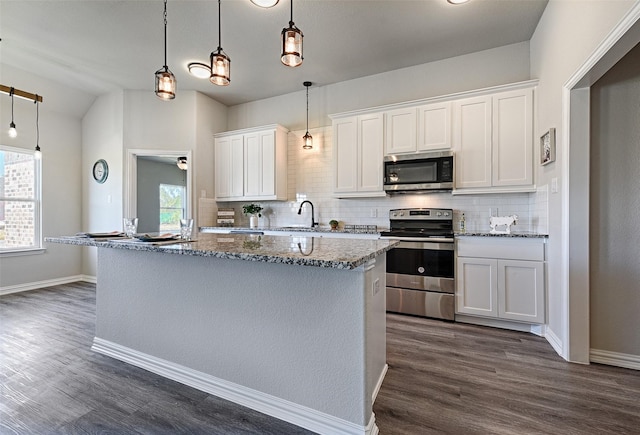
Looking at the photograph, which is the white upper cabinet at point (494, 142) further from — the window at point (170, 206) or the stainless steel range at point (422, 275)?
the window at point (170, 206)

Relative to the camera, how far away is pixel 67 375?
6.65 ft

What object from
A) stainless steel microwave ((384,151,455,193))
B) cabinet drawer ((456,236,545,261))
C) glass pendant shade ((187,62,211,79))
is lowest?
cabinet drawer ((456,236,545,261))

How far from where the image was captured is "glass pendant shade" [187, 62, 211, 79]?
11.7 feet

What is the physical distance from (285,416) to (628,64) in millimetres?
3276

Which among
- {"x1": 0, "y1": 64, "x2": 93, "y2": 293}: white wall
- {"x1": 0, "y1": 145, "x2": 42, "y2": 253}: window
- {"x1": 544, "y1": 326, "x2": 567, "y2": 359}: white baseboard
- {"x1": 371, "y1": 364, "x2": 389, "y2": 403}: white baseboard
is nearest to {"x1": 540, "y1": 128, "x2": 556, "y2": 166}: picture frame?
{"x1": 544, "y1": 326, "x2": 567, "y2": 359}: white baseboard

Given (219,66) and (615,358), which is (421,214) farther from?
(219,66)

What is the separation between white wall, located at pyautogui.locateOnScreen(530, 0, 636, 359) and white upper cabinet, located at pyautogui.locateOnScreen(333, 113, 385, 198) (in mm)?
1587

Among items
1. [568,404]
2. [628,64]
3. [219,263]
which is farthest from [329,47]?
[568,404]

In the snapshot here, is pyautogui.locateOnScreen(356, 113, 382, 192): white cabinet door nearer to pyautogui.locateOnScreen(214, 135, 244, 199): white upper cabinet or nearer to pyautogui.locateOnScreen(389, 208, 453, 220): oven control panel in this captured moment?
pyautogui.locateOnScreen(389, 208, 453, 220): oven control panel

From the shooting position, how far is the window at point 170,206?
24.0ft

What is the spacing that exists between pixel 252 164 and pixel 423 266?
112 inches

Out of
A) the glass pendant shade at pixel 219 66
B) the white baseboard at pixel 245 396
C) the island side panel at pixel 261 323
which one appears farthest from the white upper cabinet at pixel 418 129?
the white baseboard at pixel 245 396

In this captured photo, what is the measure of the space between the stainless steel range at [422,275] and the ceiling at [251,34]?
2.11 m

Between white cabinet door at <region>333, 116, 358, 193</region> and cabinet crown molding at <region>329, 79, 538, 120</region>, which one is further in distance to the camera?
white cabinet door at <region>333, 116, 358, 193</region>
